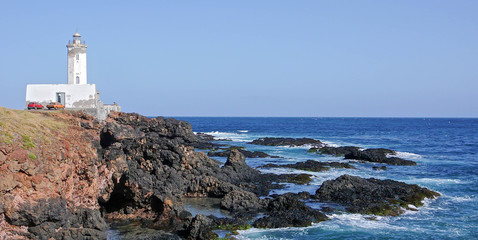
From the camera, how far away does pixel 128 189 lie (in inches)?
912

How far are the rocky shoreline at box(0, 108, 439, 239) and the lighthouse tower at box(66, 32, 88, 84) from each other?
1807 cm

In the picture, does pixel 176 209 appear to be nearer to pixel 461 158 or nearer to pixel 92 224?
pixel 92 224

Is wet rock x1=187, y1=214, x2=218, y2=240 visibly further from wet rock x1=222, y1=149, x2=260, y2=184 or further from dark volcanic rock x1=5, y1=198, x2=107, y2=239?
wet rock x1=222, y1=149, x2=260, y2=184

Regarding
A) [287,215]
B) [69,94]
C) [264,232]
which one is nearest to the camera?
[264,232]

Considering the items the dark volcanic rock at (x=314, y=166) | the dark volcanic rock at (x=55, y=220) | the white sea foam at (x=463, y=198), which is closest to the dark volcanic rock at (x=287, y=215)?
the dark volcanic rock at (x=55, y=220)

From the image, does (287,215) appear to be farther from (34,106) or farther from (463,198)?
(34,106)

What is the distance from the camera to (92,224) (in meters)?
18.8

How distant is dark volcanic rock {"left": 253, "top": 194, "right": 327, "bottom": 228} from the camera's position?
22.9 m

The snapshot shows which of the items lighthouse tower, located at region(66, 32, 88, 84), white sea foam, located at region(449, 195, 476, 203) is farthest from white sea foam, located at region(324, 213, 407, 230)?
lighthouse tower, located at region(66, 32, 88, 84)

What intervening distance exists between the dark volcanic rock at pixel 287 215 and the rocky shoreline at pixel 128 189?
5 cm

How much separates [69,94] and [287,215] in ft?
95.8

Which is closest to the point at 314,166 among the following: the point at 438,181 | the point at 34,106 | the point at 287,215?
the point at 438,181

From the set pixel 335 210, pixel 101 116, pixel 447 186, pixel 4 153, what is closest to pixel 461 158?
pixel 447 186

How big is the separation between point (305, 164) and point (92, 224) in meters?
28.9
